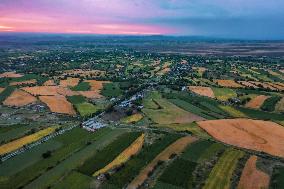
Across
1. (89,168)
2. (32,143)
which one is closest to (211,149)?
(89,168)

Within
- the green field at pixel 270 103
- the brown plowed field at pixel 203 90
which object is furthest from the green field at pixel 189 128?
the brown plowed field at pixel 203 90

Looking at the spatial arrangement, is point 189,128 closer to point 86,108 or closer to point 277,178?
point 277,178

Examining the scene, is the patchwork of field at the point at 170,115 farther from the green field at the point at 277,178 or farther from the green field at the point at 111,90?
the green field at the point at 277,178

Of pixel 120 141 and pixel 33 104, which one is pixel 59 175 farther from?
pixel 33 104

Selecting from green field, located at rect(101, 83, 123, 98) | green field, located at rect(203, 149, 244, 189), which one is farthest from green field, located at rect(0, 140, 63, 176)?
green field, located at rect(101, 83, 123, 98)

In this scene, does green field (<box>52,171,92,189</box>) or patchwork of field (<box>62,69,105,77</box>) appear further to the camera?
patchwork of field (<box>62,69,105,77</box>)

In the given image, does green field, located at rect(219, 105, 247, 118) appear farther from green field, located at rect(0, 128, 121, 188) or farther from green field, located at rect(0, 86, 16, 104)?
green field, located at rect(0, 86, 16, 104)

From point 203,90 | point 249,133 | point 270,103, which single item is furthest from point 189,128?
point 203,90
